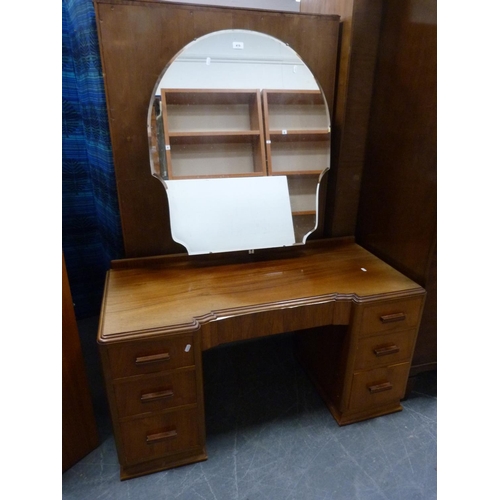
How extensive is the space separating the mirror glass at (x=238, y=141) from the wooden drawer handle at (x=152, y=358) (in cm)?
44

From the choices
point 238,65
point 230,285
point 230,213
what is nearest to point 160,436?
point 230,285

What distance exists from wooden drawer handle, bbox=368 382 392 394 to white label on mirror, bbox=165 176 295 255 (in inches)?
26.8

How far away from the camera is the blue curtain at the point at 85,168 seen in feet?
4.25

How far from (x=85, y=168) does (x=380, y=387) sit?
1.70 metres

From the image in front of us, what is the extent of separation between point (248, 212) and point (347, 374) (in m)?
0.76

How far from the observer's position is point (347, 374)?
1.36 metres

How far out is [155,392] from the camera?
1.13 metres

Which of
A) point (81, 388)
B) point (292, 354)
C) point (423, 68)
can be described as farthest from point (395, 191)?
point (81, 388)

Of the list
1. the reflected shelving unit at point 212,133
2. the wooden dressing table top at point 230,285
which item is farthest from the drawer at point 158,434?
the reflected shelving unit at point 212,133

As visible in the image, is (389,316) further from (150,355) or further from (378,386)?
(150,355)

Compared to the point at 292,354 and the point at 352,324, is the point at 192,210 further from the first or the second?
the point at 292,354

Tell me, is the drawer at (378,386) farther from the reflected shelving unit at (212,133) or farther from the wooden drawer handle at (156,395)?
the reflected shelving unit at (212,133)

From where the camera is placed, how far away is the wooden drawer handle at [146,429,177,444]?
3.88ft

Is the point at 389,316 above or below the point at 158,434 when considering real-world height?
above
